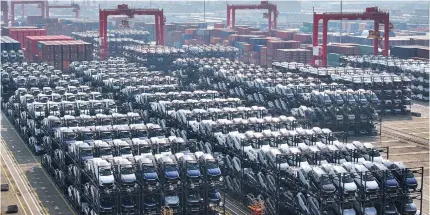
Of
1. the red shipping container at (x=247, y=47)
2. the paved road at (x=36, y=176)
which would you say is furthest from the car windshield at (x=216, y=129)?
the red shipping container at (x=247, y=47)

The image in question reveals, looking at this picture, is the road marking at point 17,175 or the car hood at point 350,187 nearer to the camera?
the car hood at point 350,187

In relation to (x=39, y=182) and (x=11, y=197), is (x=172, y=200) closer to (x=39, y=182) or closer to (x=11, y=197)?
(x=11, y=197)

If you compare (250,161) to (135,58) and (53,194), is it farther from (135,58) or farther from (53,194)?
(135,58)

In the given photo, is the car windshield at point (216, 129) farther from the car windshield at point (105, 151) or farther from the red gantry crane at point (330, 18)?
the red gantry crane at point (330, 18)

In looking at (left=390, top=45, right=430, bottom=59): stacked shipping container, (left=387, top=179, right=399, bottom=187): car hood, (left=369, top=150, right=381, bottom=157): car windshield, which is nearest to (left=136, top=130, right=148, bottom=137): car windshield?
(left=369, top=150, right=381, bottom=157): car windshield

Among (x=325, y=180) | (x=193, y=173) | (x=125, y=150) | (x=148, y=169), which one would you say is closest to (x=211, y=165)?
(x=193, y=173)

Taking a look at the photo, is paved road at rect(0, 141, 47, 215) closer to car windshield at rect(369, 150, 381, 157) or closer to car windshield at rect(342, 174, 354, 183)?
car windshield at rect(342, 174, 354, 183)
